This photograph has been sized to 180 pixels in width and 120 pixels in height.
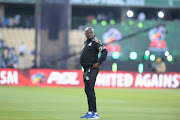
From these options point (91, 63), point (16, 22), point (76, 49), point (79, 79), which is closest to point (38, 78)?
point (79, 79)

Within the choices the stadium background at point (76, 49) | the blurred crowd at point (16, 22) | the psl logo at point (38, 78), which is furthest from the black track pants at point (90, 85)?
the blurred crowd at point (16, 22)

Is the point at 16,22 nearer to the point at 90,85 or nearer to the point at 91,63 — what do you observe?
the point at 91,63

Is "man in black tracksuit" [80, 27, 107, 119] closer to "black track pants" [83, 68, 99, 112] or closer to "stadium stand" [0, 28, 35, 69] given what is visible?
"black track pants" [83, 68, 99, 112]

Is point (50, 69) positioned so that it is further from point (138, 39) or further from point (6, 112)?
point (6, 112)

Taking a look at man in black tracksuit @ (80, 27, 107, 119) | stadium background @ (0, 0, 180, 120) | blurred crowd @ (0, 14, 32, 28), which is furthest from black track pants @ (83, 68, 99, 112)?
blurred crowd @ (0, 14, 32, 28)

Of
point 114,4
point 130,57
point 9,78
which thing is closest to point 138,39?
point 130,57

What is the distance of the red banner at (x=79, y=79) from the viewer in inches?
1121

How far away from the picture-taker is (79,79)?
2908cm

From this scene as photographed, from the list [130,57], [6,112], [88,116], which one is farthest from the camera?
[130,57]

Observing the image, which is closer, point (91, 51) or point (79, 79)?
point (91, 51)

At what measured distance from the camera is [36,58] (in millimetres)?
31531

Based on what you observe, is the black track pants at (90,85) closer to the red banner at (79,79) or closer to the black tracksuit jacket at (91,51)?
the black tracksuit jacket at (91,51)

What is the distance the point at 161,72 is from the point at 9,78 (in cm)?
938

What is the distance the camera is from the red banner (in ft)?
93.4
